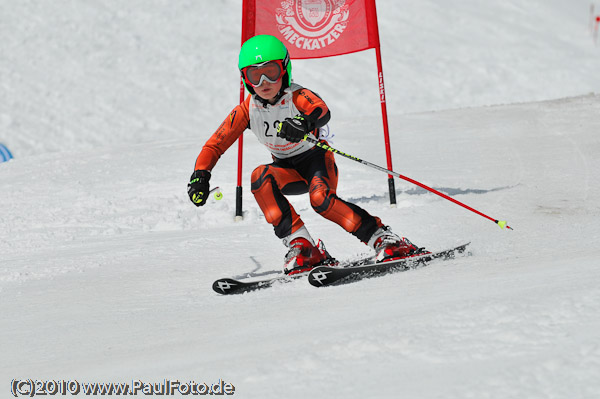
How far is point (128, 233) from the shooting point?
267 inches

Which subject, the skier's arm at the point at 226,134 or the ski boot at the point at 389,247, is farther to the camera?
the skier's arm at the point at 226,134

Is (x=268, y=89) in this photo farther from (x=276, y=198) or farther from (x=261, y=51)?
(x=276, y=198)

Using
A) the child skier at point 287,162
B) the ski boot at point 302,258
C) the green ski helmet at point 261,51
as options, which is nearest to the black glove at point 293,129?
the child skier at point 287,162

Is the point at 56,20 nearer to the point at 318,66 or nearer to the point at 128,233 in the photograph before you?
the point at 318,66

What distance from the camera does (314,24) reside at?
23.2ft

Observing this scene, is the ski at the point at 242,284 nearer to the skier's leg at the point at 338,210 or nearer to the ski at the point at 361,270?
the ski at the point at 361,270

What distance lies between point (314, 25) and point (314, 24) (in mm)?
10

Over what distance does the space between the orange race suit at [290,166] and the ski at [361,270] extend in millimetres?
359

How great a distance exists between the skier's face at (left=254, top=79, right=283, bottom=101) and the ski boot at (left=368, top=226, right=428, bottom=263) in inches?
45.3

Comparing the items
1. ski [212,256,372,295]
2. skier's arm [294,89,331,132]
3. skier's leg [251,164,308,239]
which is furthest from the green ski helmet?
ski [212,256,372,295]

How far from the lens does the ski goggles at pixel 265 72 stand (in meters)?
4.42

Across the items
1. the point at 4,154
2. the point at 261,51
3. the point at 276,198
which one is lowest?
the point at 276,198

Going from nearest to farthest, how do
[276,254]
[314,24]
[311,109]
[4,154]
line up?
[311,109], [276,254], [314,24], [4,154]

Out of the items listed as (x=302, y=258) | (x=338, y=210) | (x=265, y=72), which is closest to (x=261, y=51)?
(x=265, y=72)
